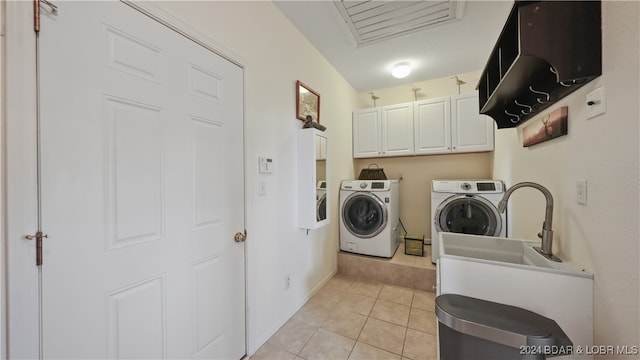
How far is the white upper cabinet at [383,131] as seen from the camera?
10.3ft

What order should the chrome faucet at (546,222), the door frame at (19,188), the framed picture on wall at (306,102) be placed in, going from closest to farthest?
the door frame at (19,188)
the chrome faucet at (546,222)
the framed picture on wall at (306,102)

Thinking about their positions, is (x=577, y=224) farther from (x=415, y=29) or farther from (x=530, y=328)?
(x=415, y=29)

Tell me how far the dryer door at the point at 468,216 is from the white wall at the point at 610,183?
1.23 meters

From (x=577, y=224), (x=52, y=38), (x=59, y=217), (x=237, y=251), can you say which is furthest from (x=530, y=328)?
(x=52, y=38)

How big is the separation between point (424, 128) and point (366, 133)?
0.79m

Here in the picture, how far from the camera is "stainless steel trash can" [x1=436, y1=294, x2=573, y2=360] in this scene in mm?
796

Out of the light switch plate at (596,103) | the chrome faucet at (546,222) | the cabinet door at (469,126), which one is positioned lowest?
the chrome faucet at (546,222)

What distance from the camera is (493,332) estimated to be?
0.84 m

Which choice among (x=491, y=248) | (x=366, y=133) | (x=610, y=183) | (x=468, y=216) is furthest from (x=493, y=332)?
(x=366, y=133)

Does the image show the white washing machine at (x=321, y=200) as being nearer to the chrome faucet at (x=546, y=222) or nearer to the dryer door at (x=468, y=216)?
the dryer door at (x=468, y=216)

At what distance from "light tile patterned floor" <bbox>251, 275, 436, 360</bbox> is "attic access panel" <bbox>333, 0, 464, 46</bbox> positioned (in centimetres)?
261

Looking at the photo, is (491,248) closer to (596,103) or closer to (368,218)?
(596,103)

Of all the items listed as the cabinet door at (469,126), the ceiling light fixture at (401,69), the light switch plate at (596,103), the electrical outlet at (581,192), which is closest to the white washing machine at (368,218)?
the cabinet door at (469,126)

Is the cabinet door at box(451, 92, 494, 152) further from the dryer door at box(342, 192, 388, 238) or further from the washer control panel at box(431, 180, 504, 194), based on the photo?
the dryer door at box(342, 192, 388, 238)
